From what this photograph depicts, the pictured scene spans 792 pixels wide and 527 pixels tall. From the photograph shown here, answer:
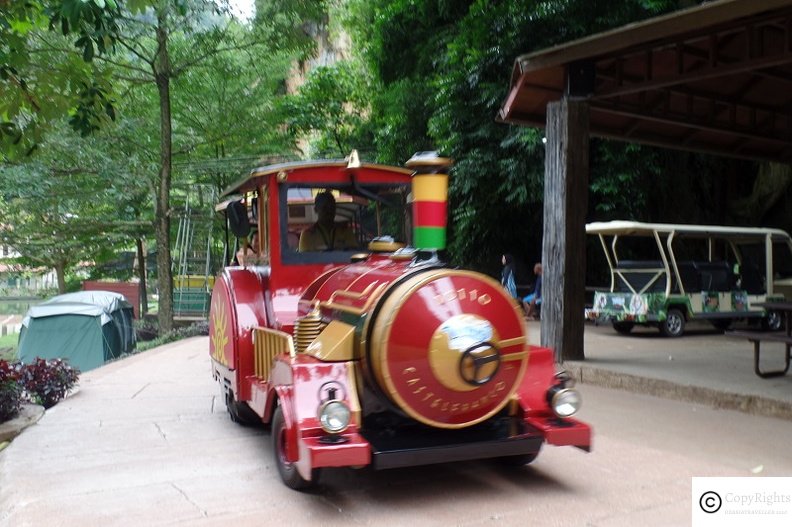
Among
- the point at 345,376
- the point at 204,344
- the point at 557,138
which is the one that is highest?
the point at 557,138

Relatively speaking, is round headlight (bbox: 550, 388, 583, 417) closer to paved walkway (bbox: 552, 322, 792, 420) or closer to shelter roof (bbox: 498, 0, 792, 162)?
paved walkway (bbox: 552, 322, 792, 420)

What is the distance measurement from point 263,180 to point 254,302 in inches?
39.7

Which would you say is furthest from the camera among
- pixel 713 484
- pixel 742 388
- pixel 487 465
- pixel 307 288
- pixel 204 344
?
pixel 204 344

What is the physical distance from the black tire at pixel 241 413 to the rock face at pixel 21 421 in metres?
2.04

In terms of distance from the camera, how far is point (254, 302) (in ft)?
19.1

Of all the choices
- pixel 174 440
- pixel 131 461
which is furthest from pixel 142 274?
pixel 131 461

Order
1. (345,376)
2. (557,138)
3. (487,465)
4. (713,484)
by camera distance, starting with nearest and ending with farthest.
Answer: (713,484) → (345,376) → (487,465) → (557,138)

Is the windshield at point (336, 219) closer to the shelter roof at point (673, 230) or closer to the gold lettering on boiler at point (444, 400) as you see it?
the gold lettering on boiler at point (444, 400)

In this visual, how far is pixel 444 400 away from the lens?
13.6 feet

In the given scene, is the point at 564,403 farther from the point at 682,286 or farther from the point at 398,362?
the point at 682,286

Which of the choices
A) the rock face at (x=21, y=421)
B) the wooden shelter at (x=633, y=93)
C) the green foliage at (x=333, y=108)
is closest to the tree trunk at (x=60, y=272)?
the green foliage at (x=333, y=108)

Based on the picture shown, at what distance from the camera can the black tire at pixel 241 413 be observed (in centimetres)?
644

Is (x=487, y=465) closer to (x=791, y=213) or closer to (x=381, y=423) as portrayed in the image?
(x=381, y=423)

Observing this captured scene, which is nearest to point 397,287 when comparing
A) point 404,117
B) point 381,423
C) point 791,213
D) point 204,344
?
point 381,423
